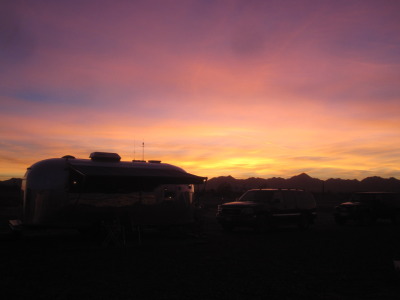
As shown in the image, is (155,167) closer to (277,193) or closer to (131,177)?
(131,177)

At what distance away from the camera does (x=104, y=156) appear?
1507 centimetres

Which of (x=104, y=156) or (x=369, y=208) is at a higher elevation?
(x=104, y=156)

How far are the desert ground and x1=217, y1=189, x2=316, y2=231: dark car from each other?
8.01 ft

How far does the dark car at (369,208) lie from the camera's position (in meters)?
23.6

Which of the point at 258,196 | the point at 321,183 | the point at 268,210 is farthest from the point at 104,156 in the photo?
the point at 321,183

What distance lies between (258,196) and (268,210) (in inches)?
47.2

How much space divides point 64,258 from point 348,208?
17318 millimetres

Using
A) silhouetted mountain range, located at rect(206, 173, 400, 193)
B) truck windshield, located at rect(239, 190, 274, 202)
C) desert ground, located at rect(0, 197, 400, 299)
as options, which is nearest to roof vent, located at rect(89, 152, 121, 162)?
desert ground, located at rect(0, 197, 400, 299)

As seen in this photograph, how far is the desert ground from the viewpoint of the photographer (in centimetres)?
767

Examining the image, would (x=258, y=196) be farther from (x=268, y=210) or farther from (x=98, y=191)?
(x=98, y=191)

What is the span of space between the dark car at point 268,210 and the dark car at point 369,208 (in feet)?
12.8

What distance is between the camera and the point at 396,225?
78.0 ft

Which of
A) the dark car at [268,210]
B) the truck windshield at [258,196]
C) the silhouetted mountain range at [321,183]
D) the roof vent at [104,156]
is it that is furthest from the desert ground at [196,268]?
the silhouetted mountain range at [321,183]

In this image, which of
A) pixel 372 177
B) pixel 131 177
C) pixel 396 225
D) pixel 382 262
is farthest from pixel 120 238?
pixel 372 177
